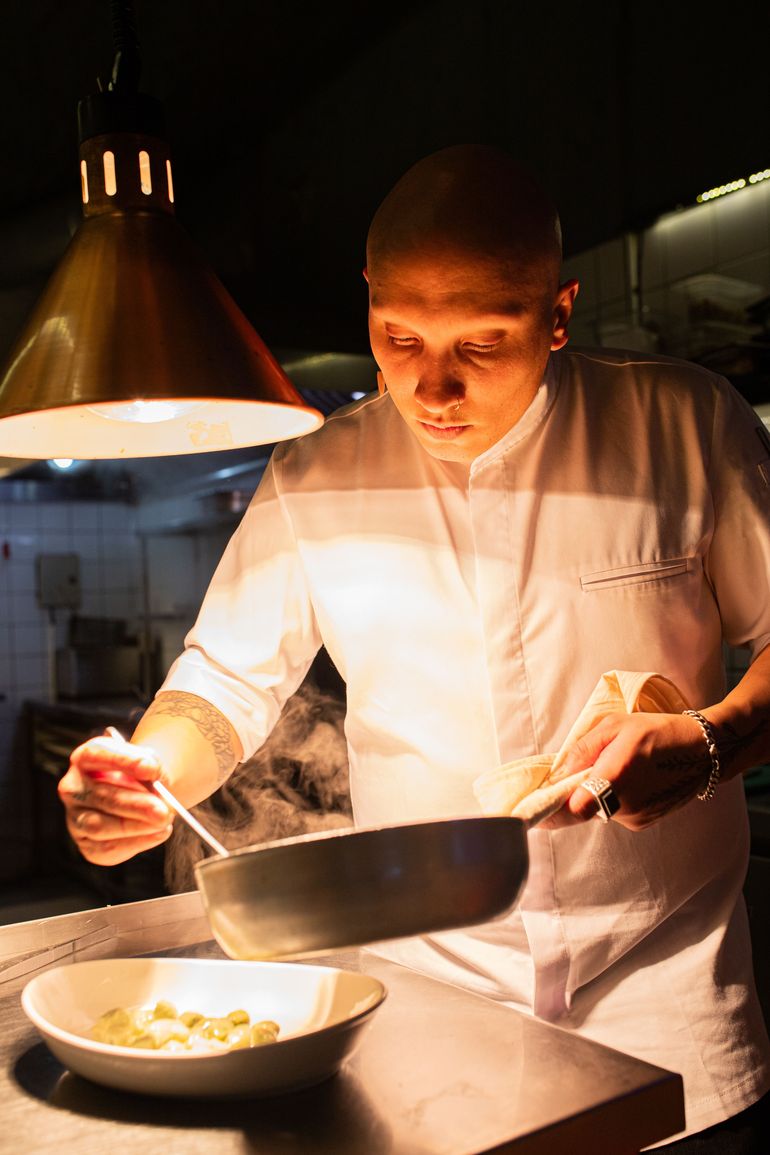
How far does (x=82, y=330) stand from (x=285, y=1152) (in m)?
0.66

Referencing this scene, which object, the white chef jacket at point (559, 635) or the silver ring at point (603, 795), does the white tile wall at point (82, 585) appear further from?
the silver ring at point (603, 795)

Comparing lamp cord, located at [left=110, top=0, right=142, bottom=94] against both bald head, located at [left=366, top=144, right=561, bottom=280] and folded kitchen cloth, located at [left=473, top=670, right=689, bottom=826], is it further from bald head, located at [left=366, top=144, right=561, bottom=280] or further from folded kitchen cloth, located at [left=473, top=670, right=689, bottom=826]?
folded kitchen cloth, located at [left=473, top=670, right=689, bottom=826]

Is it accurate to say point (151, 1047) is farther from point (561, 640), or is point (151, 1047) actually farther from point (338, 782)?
point (338, 782)

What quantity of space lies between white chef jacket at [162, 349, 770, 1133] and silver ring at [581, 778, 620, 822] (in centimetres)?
27

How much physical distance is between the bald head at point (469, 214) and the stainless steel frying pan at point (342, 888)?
626 mm

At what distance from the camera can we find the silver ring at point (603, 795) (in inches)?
39.4

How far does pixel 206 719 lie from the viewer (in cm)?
135

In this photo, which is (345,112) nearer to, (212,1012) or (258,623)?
(258,623)

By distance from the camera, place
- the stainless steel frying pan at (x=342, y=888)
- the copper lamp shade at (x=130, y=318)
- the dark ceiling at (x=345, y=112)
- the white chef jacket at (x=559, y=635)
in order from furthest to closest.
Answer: the dark ceiling at (x=345, y=112) → the white chef jacket at (x=559, y=635) → the copper lamp shade at (x=130, y=318) → the stainless steel frying pan at (x=342, y=888)

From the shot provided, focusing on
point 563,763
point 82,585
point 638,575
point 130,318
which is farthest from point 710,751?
point 82,585

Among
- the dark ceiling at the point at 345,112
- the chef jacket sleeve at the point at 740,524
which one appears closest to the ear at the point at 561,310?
the chef jacket sleeve at the point at 740,524

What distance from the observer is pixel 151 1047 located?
0.89 metres

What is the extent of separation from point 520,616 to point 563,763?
26cm

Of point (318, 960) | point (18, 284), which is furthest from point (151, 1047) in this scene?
point (18, 284)
